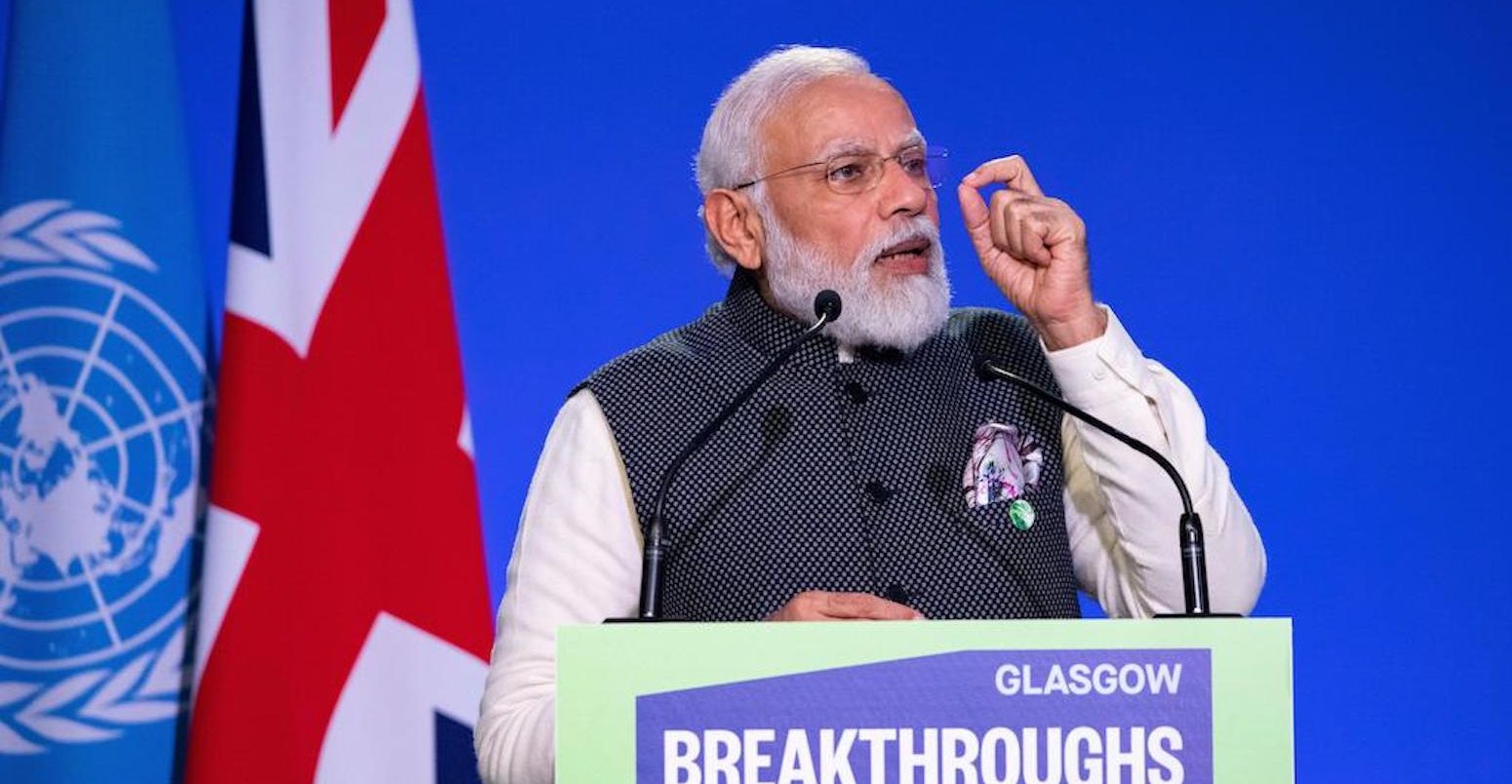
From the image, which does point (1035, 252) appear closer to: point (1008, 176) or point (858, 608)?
point (1008, 176)

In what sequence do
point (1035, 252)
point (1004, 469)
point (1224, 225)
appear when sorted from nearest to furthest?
point (1035, 252), point (1004, 469), point (1224, 225)

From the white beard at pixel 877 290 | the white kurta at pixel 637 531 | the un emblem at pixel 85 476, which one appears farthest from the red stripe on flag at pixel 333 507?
the white beard at pixel 877 290

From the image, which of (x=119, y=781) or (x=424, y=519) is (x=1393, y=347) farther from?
(x=119, y=781)

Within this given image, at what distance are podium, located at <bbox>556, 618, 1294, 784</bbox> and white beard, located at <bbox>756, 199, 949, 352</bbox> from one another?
2.36 feet

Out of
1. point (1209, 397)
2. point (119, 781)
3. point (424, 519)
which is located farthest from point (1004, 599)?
point (119, 781)

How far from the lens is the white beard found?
183 centimetres

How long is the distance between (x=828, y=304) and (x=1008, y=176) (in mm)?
300

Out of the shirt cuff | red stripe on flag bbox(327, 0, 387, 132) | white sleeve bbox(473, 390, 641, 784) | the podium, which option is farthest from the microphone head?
red stripe on flag bbox(327, 0, 387, 132)

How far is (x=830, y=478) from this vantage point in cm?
180

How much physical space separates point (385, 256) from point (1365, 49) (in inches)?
59.4

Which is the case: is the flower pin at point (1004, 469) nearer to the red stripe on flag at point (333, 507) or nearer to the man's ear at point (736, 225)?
the man's ear at point (736, 225)

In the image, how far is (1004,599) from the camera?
176cm

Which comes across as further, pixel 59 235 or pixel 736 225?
pixel 59 235

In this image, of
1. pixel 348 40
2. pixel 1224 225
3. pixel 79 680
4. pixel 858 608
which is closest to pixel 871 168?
pixel 858 608
